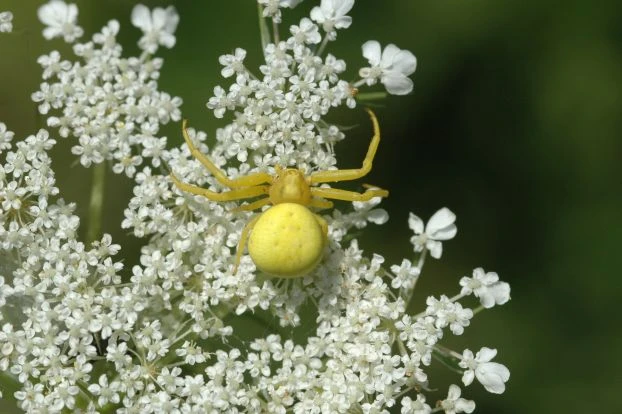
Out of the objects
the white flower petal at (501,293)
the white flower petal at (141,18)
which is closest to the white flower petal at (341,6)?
the white flower petal at (141,18)

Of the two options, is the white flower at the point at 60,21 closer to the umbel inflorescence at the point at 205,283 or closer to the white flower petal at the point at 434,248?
the umbel inflorescence at the point at 205,283

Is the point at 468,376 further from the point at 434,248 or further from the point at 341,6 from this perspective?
the point at 341,6

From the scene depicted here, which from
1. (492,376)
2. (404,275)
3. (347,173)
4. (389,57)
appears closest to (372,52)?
(389,57)

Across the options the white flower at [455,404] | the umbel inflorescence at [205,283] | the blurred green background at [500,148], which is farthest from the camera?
the blurred green background at [500,148]

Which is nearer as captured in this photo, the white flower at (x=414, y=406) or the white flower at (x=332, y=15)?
the white flower at (x=414, y=406)

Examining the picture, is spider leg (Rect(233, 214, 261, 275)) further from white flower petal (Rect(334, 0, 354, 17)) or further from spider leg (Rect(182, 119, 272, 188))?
white flower petal (Rect(334, 0, 354, 17))

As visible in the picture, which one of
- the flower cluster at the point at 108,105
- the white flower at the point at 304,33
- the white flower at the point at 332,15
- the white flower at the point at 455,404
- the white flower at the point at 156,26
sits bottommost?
the white flower at the point at 455,404
